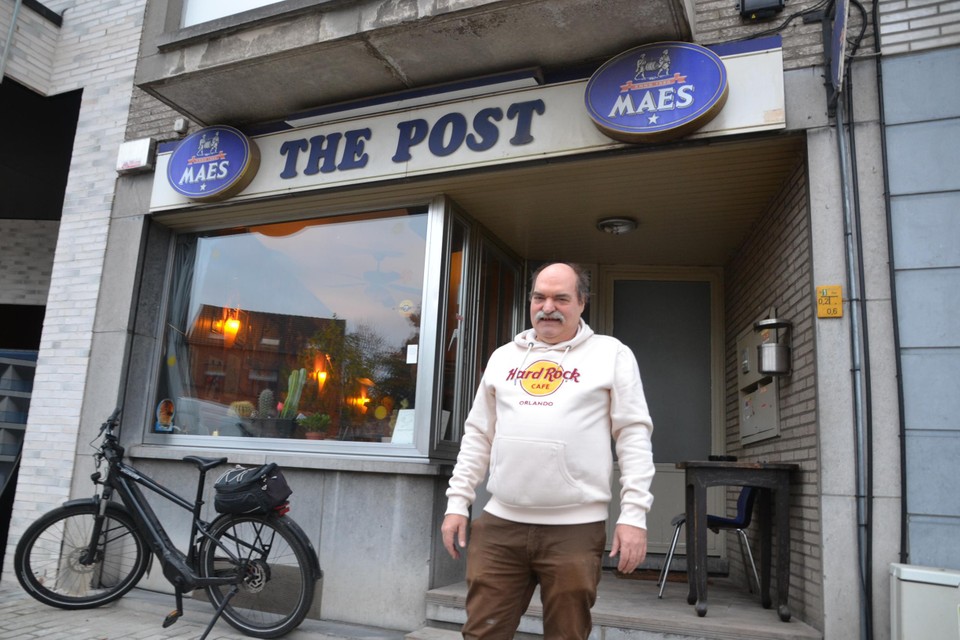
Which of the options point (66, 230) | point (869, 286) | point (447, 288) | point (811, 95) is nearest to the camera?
point (869, 286)

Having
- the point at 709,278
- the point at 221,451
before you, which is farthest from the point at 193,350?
the point at 709,278

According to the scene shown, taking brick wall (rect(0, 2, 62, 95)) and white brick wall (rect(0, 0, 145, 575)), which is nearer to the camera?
white brick wall (rect(0, 0, 145, 575))

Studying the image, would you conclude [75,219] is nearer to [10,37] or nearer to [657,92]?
[10,37]

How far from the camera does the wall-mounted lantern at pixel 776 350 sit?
4.74m

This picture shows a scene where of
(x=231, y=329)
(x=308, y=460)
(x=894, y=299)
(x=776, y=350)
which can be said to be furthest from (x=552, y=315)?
(x=231, y=329)

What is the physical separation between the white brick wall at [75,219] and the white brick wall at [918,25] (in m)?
6.03

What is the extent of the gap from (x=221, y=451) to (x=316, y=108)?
9.04 ft

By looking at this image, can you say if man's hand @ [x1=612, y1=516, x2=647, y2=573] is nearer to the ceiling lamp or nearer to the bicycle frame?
the bicycle frame

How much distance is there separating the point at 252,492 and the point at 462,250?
251 cm

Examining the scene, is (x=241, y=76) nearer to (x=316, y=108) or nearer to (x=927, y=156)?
(x=316, y=108)

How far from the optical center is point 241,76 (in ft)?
18.0

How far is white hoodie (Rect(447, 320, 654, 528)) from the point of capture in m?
2.54

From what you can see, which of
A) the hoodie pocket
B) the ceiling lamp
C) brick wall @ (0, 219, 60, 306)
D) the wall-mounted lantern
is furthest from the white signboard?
brick wall @ (0, 219, 60, 306)

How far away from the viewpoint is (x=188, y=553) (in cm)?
487
